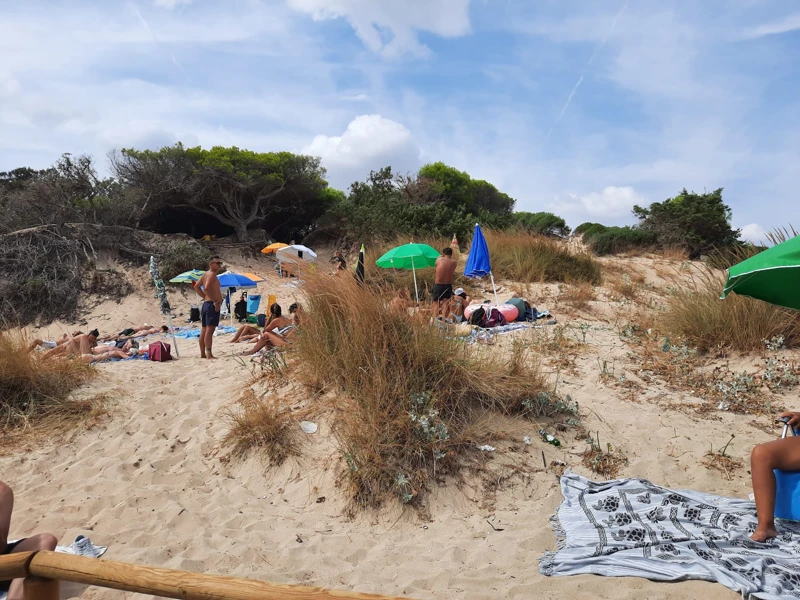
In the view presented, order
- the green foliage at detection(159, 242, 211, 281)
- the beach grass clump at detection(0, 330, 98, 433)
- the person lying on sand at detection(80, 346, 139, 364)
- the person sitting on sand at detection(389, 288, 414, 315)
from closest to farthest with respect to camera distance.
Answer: the person sitting on sand at detection(389, 288, 414, 315)
the beach grass clump at detection(0, 330, 98, 433)
the person lying on sand at detection(80, 346, 139, 364)
the green foliage at detection(159, 242, 211, 281)

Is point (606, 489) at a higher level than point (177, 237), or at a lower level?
lower

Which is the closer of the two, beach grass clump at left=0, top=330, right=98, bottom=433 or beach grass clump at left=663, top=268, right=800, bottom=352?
beach grass clump at left=0, top=330, right=98, bottom=433

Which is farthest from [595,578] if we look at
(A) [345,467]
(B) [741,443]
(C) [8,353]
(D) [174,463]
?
(C) [8,353]

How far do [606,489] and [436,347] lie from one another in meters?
1.59

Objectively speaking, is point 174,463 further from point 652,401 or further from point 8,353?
point 652,401

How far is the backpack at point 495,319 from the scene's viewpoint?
8117 millimetres

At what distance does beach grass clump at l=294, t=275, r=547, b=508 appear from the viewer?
359 cm

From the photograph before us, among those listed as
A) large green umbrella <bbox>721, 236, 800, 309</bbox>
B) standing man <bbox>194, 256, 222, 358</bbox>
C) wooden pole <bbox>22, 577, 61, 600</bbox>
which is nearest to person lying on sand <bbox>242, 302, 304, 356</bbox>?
standing man <bbox>194, 256, 222, 358</bbox>

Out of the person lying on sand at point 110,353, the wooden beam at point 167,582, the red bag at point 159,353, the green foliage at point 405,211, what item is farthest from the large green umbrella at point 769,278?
the green foliage at point 405,211

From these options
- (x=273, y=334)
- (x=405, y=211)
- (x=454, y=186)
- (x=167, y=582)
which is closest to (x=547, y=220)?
(x=454, y=186)

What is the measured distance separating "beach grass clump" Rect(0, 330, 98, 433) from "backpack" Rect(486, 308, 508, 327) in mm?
5477

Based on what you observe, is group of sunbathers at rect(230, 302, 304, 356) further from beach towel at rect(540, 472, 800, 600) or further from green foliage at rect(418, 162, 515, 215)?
green foliage at rect(418, 162, 515, 215)

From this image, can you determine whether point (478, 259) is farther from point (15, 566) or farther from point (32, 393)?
point (15, 566)

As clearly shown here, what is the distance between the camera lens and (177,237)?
63.8 feet
